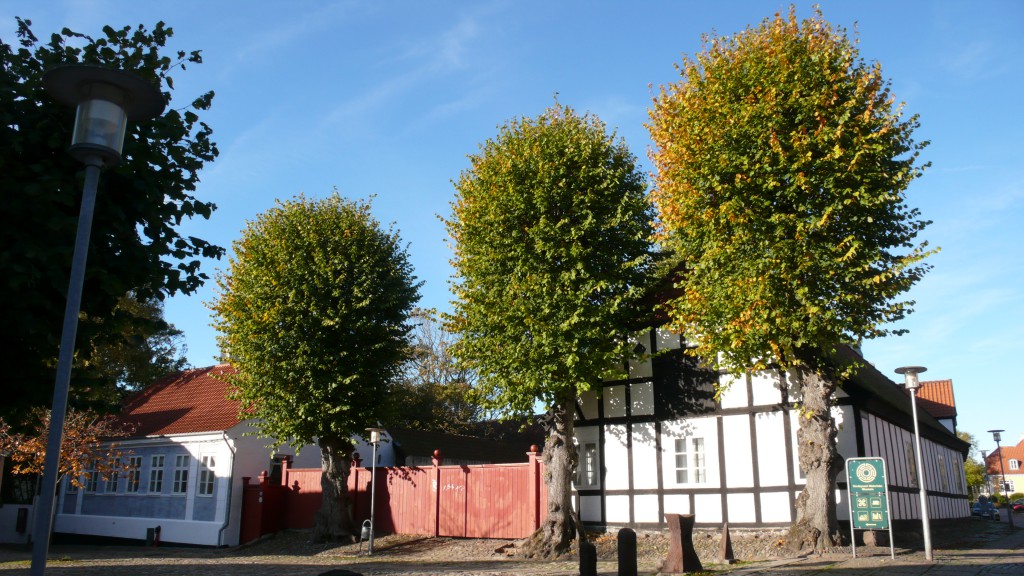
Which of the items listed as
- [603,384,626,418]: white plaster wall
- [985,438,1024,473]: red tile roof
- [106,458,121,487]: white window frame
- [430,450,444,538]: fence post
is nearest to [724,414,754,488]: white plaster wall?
[603,384,626,418]: white plaster wall

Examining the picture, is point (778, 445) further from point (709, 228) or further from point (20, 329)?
point (20, 329)

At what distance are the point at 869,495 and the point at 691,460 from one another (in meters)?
5.70

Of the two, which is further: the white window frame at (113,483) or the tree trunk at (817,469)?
the white window frame at (113,483)

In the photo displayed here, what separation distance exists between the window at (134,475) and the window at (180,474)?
256 cm

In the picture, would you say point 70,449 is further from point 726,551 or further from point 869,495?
point 869,495

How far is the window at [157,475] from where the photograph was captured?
29.0m

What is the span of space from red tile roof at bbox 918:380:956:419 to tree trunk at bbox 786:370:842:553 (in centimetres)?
2373

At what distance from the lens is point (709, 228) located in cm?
1716

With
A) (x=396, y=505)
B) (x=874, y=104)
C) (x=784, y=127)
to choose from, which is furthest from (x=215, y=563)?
(x=874, y=104)

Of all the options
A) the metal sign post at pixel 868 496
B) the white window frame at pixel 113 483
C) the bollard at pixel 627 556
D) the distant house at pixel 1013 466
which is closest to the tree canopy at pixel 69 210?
the bollard at pixel 627 556

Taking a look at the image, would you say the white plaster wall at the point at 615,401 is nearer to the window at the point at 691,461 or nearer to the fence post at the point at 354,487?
the window at the point at 691,461

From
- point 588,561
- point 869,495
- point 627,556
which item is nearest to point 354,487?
point 627,556

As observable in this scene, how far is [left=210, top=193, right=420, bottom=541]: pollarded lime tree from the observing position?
22844 millimetres

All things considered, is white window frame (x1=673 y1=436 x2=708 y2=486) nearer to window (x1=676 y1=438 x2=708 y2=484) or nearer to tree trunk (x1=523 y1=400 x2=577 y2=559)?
window (x1=676 y1=438 x2=708 y2=484)
